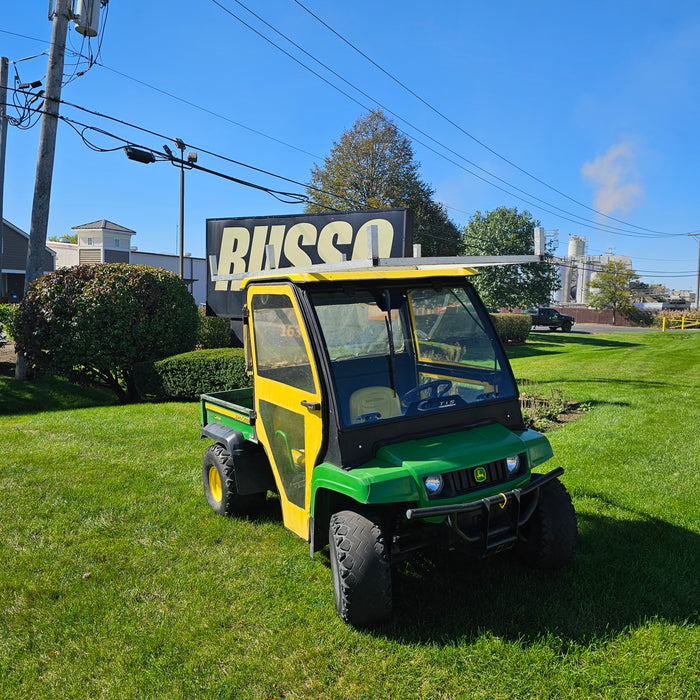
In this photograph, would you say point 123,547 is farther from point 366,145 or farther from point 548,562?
point 366,145

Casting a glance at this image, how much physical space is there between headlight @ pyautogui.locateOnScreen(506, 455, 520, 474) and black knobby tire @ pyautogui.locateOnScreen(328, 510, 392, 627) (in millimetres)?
876

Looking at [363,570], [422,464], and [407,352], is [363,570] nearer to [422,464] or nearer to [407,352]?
[422,464]

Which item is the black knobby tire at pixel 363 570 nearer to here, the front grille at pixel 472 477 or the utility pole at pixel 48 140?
the front grille at pixel 472 477

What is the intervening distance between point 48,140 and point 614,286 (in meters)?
44.9

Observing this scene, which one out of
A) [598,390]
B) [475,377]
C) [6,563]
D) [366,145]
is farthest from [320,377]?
[366,145]

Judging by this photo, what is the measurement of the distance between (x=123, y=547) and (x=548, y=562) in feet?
10.4

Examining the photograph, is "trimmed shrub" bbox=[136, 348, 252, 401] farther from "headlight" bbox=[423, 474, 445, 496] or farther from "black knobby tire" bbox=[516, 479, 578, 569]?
"headlight" bbox=[423, 474, 445, 496]

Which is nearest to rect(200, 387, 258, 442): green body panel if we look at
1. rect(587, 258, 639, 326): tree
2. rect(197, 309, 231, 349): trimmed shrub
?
rect(197, 309, 231, 349): trimmed shrub

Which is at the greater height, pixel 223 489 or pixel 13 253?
pixel 13 253

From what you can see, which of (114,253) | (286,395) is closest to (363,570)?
(286,395)

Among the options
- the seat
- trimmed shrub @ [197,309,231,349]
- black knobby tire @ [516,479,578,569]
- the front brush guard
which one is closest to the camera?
the front brush guard

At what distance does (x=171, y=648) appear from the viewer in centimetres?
324

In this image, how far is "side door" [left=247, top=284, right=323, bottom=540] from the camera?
12.0ft

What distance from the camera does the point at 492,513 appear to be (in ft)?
11.3
